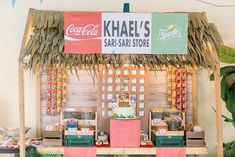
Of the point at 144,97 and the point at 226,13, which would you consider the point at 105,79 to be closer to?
the point at 144,97

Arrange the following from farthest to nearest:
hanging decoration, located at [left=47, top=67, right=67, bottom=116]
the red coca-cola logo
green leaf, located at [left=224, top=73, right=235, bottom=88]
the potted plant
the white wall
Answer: the white wall, hanging decoration, located at [left=47, top=67, right=67, bottom=116], the potted plant, green leaf, located at [left=224, top=73, right=235, bottom=88], the red coca-cola logo

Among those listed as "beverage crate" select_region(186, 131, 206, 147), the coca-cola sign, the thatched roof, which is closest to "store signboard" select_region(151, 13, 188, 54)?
the thatched roof

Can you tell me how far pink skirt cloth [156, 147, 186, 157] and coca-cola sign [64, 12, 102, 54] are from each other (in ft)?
4.90

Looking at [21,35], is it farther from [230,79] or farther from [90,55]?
[230,79]

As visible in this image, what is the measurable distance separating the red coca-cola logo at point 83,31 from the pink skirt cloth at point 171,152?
5.20 feet

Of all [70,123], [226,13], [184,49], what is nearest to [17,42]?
[70,123]

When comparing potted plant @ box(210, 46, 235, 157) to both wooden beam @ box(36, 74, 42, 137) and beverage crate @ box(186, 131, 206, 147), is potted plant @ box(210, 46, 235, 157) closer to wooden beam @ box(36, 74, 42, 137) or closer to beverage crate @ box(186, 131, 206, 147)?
beverage crate @ box(186, 131, 206, 147)

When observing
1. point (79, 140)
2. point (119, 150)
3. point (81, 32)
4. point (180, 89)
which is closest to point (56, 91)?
point (79, 140)

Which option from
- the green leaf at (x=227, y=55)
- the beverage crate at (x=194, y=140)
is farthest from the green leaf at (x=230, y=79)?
the beverage crate at (x=194, y=140)

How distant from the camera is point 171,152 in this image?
12.1 feet

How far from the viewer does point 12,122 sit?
4.29 meters

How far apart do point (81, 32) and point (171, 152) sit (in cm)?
177

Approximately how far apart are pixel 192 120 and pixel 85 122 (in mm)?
1488

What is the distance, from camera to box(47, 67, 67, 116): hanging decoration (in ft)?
13.6
